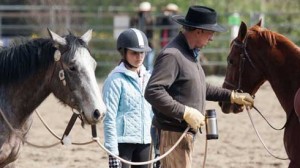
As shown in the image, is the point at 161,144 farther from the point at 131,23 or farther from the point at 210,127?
the point at 131,23

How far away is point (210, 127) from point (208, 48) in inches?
500

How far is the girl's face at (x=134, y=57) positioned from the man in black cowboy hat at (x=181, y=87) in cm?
42

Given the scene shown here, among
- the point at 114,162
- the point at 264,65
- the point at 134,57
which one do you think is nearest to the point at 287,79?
the point at 264,65

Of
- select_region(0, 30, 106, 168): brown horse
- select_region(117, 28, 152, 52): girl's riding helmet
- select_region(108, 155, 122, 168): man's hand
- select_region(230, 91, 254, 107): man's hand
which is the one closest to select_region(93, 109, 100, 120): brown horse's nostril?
select_region(0, 30, 106, 168): brown horse

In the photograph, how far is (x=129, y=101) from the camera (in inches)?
224

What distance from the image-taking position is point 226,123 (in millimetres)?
11508

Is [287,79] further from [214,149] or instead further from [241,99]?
[214,149]

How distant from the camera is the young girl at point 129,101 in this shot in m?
5.59

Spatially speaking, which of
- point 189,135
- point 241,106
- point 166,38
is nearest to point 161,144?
point 189,135

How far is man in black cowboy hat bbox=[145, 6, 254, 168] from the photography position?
505cm

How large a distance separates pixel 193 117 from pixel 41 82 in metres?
1.24

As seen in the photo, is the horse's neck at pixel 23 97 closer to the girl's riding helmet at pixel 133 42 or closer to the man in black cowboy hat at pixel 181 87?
the girl's riding helmet at pixel 133 42

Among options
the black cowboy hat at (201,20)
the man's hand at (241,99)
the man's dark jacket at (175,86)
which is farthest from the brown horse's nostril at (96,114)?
the man's hand at (241,99)

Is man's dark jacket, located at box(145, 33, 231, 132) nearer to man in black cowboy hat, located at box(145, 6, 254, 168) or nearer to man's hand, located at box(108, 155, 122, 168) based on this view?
man in black cowboy hat, located at box(145, 6, 254, 168)
